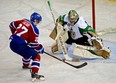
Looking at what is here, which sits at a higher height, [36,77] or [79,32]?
[79,32]

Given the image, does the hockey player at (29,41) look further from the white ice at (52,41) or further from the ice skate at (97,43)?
the ice skate at (97,43)

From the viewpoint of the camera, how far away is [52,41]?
223 inches

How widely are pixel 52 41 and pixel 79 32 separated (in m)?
0.82

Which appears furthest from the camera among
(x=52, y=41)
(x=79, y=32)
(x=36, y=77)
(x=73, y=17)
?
(x=52, y=41)

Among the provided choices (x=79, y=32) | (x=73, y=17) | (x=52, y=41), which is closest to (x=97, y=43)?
(x=79, y=32)

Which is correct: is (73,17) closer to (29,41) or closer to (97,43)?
(97,43)

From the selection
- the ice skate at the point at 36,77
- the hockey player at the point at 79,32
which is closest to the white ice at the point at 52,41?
the ice skate at the point at 36,77

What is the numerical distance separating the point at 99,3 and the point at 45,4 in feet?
4.22

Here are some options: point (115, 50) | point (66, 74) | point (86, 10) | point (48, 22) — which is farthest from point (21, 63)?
point (86, 10)

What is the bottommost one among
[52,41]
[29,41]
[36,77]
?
[36,77]

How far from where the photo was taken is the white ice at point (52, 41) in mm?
4355

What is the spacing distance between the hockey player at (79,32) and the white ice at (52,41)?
0.72ft

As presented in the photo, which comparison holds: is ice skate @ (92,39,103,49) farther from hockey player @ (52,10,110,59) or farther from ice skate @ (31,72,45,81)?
ice skate @ (31,72,45,81)

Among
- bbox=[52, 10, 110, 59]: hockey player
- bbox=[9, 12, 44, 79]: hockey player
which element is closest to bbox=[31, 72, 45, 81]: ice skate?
bbox=[9, 12, 44, 79]: hockey player
